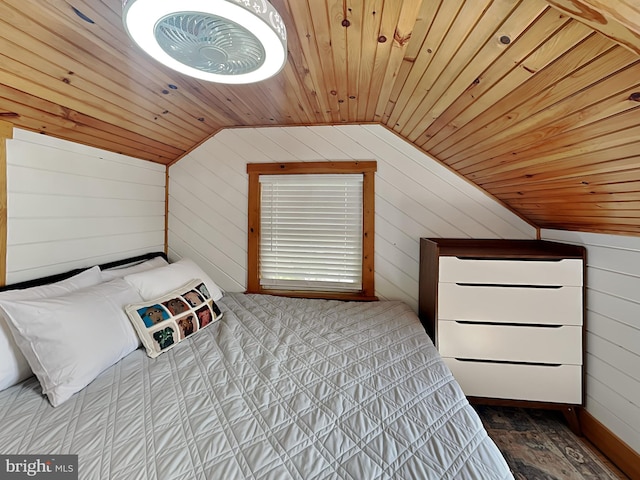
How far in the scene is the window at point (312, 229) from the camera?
90.7 inches

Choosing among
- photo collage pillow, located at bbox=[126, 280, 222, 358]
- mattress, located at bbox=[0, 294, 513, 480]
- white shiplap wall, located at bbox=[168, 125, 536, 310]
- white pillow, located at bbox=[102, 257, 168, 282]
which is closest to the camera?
mattress, located at bbox=[0, 294, 513, 480]

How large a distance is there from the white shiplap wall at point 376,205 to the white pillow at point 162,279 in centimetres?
51

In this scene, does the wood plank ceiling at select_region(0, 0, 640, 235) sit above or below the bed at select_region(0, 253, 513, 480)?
above

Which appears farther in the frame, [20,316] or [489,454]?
[20,316]

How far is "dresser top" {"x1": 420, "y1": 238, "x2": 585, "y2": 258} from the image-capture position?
5.36 ft

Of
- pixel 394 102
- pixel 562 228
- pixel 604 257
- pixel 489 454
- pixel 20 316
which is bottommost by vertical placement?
pixel 489 454

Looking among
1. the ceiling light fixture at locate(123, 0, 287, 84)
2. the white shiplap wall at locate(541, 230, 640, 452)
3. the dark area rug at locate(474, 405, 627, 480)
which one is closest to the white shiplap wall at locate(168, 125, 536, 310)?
the white shiplap wall at locate(541, 230, 640, 452)

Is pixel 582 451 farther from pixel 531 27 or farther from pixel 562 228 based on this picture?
pixel 531 27

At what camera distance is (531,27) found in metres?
0.83

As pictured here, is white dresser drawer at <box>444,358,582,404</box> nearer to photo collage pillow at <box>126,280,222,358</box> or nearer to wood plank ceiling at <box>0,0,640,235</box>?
wood plank ceiling at <box>0,0,640,235</box>

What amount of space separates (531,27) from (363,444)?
140 centimetres

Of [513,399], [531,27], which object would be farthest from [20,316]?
[513,399]

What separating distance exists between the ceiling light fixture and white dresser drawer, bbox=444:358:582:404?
1915 mm

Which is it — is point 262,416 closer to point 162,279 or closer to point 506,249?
point 162,279
